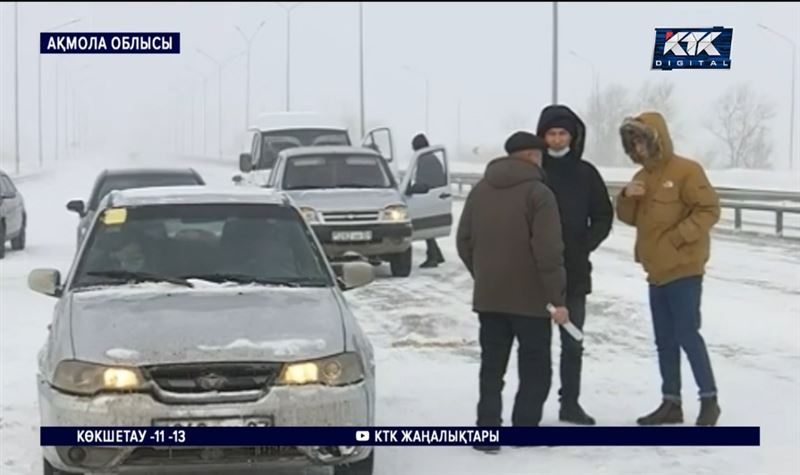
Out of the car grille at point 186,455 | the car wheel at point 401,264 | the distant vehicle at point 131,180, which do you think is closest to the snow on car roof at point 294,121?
the distant vehicle at point 131,180

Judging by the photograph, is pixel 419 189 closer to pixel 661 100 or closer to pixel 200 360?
pixel 661 100

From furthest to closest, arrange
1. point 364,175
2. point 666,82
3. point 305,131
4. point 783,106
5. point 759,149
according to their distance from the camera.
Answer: point 305,131
point 364,175
point 666,82
point 759,149
point 783,106

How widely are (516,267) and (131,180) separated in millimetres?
10559

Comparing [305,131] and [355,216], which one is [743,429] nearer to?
[355,216]

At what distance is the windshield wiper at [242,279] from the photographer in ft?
21.4

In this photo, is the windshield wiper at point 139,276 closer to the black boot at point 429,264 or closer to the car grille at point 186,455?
the car grille at point 186,455

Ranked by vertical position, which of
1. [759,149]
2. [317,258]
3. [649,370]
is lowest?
[649,370]

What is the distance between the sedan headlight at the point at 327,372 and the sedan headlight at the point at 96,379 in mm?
656

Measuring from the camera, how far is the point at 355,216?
15805 millimetres

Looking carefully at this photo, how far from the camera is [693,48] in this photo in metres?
6.86

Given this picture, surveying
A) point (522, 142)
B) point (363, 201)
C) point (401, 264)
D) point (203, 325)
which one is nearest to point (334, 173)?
point (363, 201)

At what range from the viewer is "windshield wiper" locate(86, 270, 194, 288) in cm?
645

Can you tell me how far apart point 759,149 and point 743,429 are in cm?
247

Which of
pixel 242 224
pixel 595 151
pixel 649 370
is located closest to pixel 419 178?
pixel 595 151
